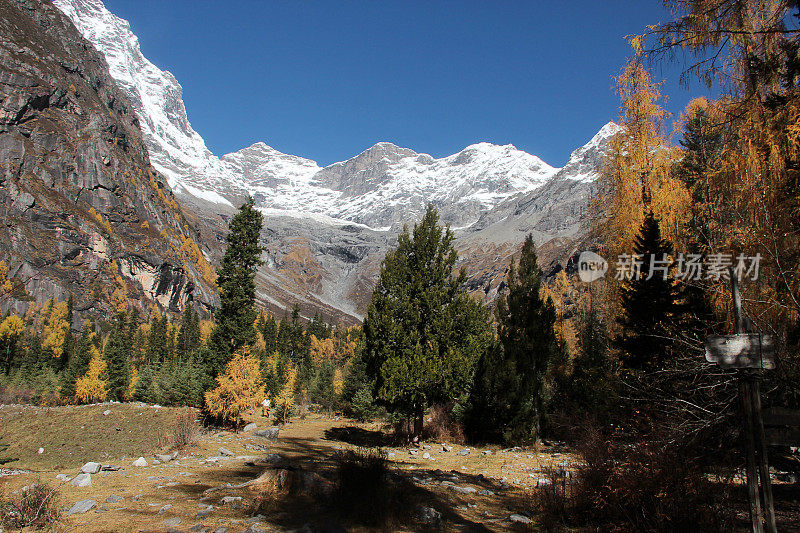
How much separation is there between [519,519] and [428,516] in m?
1.48

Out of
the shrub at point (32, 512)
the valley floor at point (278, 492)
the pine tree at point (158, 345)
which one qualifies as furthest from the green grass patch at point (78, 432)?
the pine tree at point (158, 345)

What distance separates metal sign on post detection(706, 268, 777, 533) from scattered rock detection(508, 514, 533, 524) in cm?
354

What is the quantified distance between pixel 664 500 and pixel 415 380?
10989mm

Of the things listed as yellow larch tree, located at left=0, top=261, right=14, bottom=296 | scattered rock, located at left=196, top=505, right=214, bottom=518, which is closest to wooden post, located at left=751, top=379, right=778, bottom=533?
scattered rock, located at left=196, top=505, right=214, bottom=518

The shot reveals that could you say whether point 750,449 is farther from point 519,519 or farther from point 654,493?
point 519,519

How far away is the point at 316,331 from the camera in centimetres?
11469

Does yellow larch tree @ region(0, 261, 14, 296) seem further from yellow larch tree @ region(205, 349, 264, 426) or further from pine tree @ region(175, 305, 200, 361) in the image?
yellow larch tree @ region(205, 349, 264, 426)

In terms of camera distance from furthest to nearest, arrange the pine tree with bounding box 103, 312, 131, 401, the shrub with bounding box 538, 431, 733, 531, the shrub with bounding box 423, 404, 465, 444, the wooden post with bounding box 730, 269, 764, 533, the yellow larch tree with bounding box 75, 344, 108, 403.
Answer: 1. the pine tree with bounding box 103, 312, 131, 401
2. the yellow larch tree with bounding box 75, 344, 108, 403
3. the shrub with bounding box 423, 404, 465, 444
4. the shrub with bounding box 538, 431, 733, 531
5. the wooden post with bounding box 730, 269, 764, 533

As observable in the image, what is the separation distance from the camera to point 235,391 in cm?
2192

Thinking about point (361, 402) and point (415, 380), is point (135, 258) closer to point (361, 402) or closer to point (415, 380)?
point (361, 402)

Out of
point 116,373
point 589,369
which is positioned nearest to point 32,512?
point 589,369

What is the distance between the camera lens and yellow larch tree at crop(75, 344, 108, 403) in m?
46.5

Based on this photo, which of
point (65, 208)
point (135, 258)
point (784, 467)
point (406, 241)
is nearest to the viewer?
point (784, 467)

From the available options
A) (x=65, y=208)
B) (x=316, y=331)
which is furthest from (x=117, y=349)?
(x=65, y=208)
